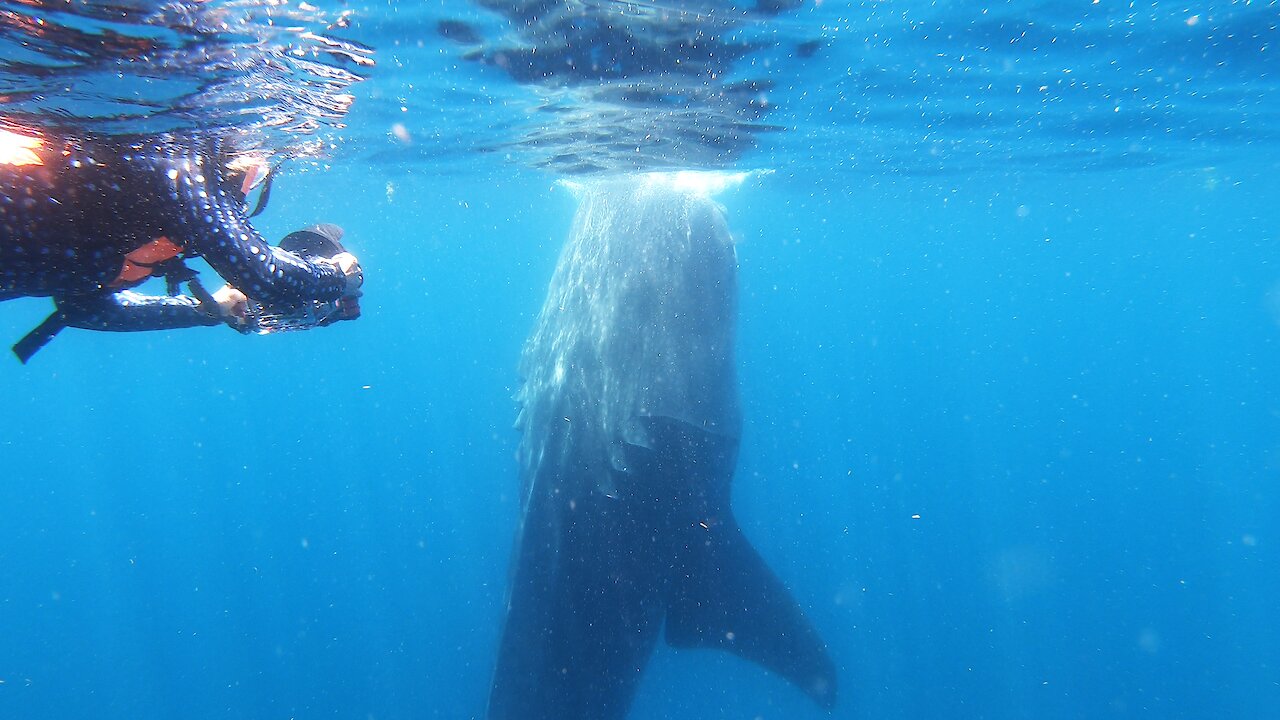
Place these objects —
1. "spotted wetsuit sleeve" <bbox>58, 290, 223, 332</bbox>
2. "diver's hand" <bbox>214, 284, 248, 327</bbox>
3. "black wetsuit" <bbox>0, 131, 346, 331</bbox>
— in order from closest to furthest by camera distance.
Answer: "black wetsuit" <bbox>0, 131, 346, 331</bbox> < "spotted wetsuit sleeve" <bbox>58, 290, 223, 332</bbox> < "diver's hand" <bbox>214, 284, 248, 327</bbox>

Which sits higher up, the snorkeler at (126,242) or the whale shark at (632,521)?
the snorkeler at (126,242)

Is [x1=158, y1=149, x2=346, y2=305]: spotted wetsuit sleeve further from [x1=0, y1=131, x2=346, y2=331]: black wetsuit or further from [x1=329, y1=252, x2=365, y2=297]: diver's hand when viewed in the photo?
[x1=329, y1=252, x2=365, y2=297]: diver's hand

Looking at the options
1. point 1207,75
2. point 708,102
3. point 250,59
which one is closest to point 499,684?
point 250,59

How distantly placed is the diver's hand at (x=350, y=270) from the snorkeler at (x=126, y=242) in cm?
3

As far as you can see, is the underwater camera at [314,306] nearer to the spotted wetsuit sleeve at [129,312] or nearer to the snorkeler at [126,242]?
the snorkeler at [126,242]

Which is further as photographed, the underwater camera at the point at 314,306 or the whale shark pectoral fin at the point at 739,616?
the whale shark pectoral fin at the point at 739,616

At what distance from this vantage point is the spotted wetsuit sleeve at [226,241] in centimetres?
312

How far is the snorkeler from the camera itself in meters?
2.89

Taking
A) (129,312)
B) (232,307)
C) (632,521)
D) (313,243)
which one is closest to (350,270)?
(313,243)

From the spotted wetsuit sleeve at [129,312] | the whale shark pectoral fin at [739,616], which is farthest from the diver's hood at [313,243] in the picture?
the whale shark pectoral fin at [739,616]

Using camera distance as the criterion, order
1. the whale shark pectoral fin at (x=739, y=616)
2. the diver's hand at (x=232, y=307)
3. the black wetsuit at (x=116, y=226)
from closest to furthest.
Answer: the black wetsuit at (x=116, y=226), the diver's hand at (x=232, y=307), the whale shark pectoral fin at (x=739, y=616)

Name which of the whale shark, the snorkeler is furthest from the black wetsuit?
the whale shark

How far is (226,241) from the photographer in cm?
314

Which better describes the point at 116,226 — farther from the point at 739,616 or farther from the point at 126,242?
the point at 739,616
